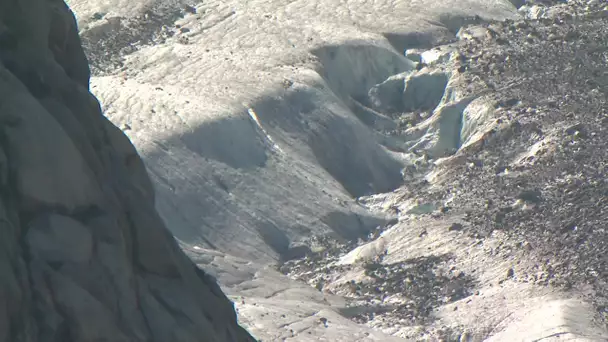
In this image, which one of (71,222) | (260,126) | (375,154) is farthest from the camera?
(375,154)

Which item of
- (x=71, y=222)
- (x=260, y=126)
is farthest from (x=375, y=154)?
(x=71, y=222)

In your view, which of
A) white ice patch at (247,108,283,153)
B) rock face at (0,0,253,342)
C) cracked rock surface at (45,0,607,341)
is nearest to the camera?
rock face at (0,0,253,342)

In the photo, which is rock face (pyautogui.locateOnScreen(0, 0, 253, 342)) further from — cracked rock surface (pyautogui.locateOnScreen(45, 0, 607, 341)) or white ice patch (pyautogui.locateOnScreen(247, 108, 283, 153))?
white ice patch (pyautogui.locateOnScreen(247, 108, 283, 153))

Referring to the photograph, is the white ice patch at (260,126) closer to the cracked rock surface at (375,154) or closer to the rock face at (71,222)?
the cracked rock surface at (375,154)

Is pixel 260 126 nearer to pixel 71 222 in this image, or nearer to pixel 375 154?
pixel 375 154

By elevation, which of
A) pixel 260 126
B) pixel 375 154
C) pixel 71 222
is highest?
pixel 71 222

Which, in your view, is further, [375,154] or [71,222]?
[375,154]

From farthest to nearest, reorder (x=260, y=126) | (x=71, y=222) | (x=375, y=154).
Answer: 1. (x=375, y=154)
2. (x=260, y=126)
3. (x=71, y=222)

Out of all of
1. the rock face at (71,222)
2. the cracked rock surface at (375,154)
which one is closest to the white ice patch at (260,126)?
the cracked rock surface at (375,154)

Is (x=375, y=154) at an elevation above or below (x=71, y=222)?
below

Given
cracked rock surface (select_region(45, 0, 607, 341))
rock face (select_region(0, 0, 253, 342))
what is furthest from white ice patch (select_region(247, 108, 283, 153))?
rock face (select_region(0, 0, 253, 342))
